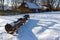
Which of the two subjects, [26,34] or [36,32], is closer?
[26,34]

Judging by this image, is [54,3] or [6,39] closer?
[6,39]

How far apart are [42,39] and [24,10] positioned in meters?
16.2

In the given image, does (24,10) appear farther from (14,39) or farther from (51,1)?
(14,39)

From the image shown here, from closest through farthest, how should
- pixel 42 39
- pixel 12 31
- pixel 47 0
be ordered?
pixel 42 39 → pixel 12 31 → pixel 47 0

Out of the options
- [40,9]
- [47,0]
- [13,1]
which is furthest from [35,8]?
[13,1]

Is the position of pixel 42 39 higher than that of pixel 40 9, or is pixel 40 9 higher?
pixel 42 39

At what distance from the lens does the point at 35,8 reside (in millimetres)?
20688

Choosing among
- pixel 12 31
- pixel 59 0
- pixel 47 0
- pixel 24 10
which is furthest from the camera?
pixel 59 0

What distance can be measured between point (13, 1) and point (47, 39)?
24.1 meters

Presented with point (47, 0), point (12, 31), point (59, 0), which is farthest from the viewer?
point (59, 0)

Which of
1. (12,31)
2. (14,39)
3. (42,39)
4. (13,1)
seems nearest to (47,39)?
(42,39)

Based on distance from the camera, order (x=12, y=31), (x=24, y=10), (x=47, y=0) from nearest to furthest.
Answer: (x=12, y=31) → (x=24, y=10) → (x=47, y=0)

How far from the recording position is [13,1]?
90.8ft

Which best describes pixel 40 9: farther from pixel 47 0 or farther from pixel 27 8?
pixel 47 0
